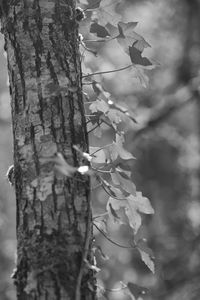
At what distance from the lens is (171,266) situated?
1050 cm

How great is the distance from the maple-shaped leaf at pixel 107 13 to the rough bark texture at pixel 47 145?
0.22 meters

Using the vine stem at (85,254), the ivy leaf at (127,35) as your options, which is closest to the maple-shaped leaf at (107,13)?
the ivy leaf at (127,35)

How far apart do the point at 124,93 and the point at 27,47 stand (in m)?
9.01

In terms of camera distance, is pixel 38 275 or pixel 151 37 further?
pixel 151 37

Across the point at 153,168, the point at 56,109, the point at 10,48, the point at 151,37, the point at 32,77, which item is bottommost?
the point at 56,109

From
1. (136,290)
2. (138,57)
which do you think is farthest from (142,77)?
(136,290)

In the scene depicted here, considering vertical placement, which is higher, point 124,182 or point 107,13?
point 107,13

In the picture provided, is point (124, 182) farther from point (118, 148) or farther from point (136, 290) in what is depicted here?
point (136, 290)

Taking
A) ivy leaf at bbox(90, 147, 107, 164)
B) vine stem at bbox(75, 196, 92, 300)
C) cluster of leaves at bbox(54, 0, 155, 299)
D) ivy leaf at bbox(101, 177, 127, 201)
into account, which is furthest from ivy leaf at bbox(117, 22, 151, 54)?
vine stem at bbox(75, 196, 92, 300)

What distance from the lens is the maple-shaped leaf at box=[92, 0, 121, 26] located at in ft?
8.06

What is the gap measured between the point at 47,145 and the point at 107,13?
28.8 inches

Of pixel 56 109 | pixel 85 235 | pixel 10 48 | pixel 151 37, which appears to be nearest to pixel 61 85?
pixel 56 109

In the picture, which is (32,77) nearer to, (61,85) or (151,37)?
(61,85)

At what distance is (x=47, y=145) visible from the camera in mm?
1979
